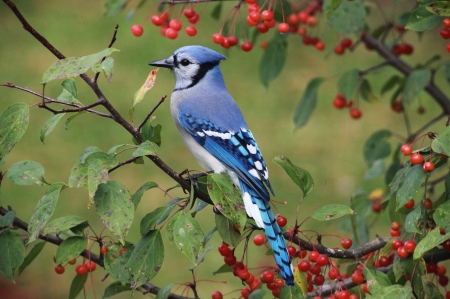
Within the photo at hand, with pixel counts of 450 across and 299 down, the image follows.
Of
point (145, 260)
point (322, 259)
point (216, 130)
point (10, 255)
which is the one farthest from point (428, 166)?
point (10, 255)

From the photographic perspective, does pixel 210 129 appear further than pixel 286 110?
No

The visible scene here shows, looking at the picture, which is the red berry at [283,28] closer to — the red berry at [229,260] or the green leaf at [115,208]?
the red berry at [229,260]

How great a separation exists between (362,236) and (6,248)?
1323 mm

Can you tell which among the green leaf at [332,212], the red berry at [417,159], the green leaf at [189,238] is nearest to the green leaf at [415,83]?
the red berry at [417,159]

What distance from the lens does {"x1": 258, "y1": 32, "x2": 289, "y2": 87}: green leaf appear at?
257cm

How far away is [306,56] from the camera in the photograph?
6309 mm

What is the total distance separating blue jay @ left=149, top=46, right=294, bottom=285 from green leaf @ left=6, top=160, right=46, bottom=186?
651 millimetres

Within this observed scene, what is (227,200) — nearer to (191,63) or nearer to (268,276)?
(268,276)

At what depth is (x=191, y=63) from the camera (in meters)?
2.56

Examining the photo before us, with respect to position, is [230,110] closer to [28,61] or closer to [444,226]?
[444,226]

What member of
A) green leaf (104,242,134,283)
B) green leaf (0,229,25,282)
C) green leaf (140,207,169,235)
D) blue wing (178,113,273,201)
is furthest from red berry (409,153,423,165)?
green leaf (0,229,25,282)

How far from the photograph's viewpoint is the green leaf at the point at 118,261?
160 centimetres

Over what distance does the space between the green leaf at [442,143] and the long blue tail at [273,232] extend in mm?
507

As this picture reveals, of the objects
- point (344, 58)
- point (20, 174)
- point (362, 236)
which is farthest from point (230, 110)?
point (344, 58)
